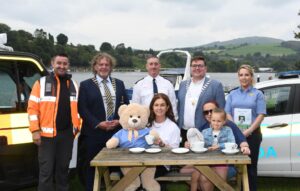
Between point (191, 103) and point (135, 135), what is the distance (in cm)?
76

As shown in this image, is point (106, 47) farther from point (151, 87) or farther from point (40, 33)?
point (151, 87)

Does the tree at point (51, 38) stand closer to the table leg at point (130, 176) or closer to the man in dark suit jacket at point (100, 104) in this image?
the man in dark suit jacket at point (100, 104)

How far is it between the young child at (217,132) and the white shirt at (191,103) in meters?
0.33

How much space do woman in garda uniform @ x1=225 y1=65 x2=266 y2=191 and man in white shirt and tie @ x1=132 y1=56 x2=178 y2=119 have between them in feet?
2.43

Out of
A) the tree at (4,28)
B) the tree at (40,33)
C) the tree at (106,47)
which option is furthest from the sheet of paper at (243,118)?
the tree at (4,28)

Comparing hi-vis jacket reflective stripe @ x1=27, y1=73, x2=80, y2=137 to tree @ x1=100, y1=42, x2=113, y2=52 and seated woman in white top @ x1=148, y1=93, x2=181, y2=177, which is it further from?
tree @ x1=100, y1=42, x2=113, y2=52

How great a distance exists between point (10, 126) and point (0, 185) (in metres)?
0.61

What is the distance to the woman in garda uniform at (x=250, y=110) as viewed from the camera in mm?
4539

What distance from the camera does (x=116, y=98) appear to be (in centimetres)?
465

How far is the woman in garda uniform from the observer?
454cm

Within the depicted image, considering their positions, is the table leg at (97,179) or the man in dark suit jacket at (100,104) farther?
the man in dark suit jacket at (100,104)

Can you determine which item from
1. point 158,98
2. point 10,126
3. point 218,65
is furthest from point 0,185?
point 218,65

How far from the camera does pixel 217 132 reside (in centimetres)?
435

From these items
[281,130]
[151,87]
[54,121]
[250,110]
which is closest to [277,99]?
[281,130]
